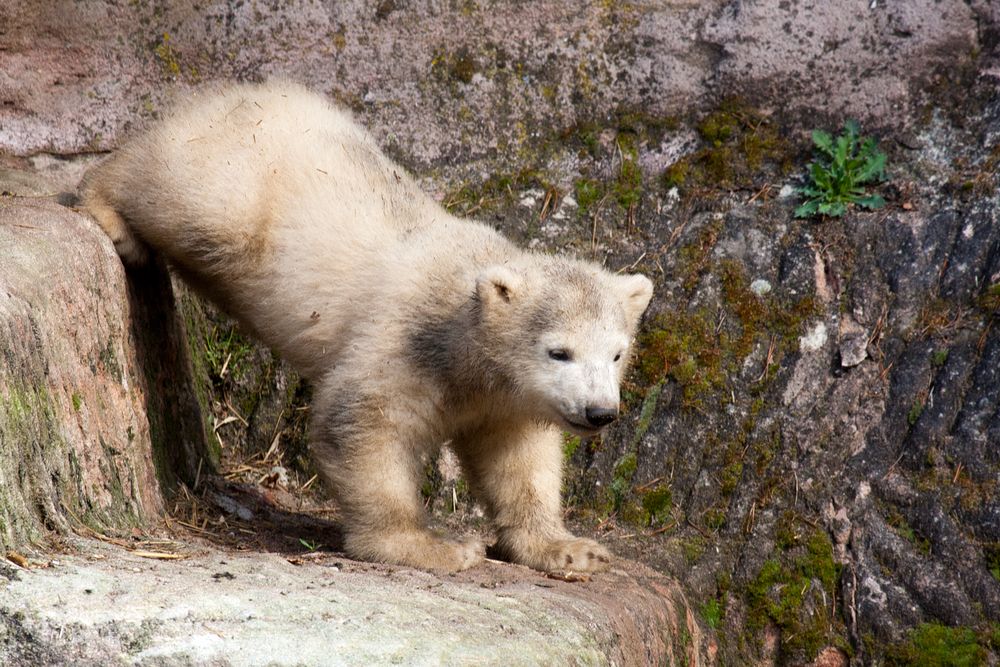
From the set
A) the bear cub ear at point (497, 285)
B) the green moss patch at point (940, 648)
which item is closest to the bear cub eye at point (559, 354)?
the bear cub ear at point (497, 285)

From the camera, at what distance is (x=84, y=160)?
8.34 metres

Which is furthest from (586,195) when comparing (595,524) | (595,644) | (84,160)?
(595,644)

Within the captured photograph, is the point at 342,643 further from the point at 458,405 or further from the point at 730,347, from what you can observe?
the point at 730,347

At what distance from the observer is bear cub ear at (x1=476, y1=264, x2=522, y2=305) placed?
210 inches

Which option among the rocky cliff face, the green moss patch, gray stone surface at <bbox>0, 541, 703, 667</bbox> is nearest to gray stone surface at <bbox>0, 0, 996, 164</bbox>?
the rocky cliff face

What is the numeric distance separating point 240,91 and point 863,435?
4.38 m

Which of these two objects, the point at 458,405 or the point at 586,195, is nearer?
the point at 458,405

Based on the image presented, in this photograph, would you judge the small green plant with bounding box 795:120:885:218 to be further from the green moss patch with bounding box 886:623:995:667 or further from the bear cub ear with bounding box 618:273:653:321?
the green moss patch with bounding box 886:623:995:667

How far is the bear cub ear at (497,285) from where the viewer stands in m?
5.33

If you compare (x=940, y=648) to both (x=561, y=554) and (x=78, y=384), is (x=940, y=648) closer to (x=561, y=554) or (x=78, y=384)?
(x=561, y=554)

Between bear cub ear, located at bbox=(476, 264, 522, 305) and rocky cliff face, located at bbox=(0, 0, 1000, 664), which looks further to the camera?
rocky cliff face, located at bbox=(0, 0, 1000, 664)

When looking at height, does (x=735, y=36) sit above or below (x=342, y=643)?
above

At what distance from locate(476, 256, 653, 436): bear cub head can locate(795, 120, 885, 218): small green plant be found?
8.92 feet

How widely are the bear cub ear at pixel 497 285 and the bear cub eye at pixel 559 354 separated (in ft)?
1.15
